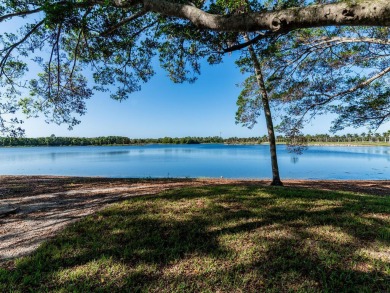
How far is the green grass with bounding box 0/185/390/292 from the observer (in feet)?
7.64

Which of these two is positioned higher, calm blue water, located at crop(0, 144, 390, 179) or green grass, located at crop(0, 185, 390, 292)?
green grass, located at crop(0, 185, 390, 292)

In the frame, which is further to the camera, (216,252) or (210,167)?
(210,167)

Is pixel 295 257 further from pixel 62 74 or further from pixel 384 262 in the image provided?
pixel 62 74

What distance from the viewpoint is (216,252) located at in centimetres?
293

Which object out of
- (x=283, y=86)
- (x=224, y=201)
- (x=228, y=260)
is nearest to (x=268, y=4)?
(x=283, y=86)

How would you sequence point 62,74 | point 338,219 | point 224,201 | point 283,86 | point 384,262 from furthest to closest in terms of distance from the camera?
point 283,86, point 62,74, point 224,201, point 338,219, point 384,262

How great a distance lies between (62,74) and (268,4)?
27.8 ft

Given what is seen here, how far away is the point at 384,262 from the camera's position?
263 cm

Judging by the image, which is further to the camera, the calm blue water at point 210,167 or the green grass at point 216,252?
the calm blue water at point 210,167

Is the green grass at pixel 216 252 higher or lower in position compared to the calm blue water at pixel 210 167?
higher

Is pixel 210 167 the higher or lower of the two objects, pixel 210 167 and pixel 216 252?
the lower

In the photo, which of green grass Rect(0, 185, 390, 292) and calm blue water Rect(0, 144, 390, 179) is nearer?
green grass Rect(0, 185, 390, 292)

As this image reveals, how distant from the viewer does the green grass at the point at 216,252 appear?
7.64 ft

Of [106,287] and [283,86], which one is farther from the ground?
[283,86]
